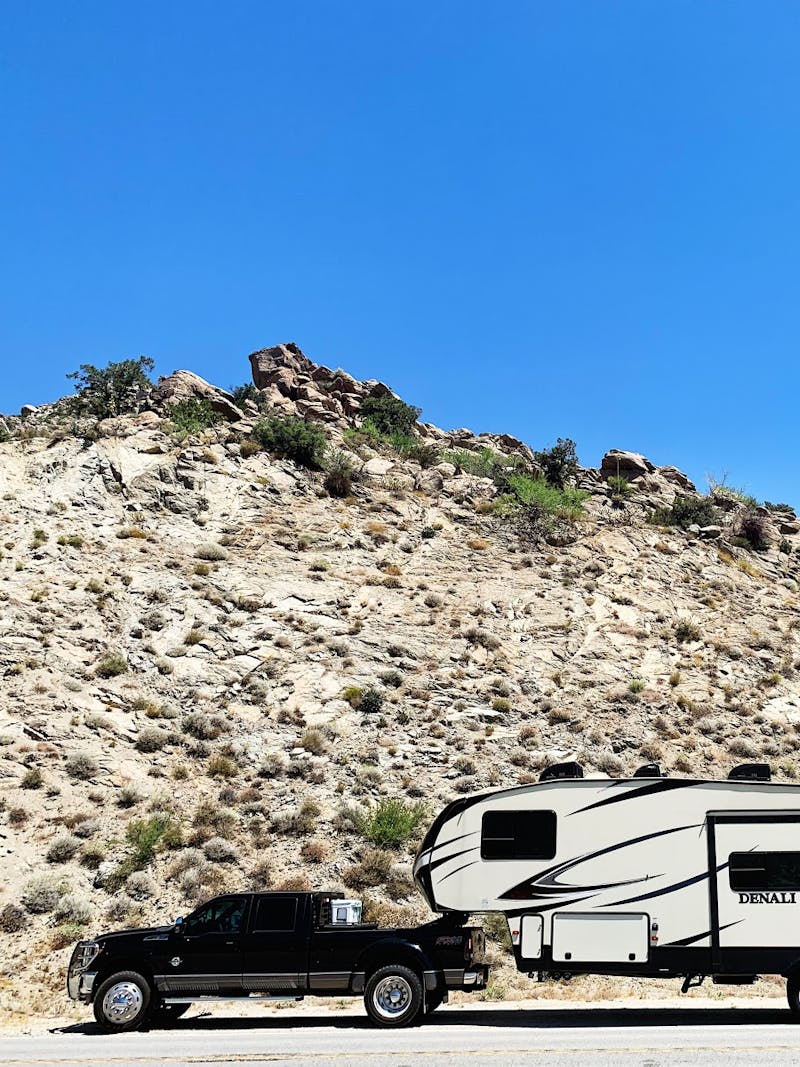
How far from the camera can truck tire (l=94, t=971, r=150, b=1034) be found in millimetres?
13875

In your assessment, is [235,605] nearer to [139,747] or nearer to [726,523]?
[139,747]

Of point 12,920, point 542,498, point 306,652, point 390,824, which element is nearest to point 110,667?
point 306,652

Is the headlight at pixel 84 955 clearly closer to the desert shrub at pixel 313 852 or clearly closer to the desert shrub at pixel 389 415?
the desert shrub at pixel 313 852

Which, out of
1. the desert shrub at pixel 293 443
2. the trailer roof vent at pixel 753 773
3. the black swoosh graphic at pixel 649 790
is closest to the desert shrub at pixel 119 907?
the black swoosh graphic at pixel 649 790

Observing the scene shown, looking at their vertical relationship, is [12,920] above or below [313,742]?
below

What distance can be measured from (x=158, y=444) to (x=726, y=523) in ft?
107

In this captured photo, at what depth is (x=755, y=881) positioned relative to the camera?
14.1m

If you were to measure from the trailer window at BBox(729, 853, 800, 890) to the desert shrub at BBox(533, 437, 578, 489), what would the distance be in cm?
3938

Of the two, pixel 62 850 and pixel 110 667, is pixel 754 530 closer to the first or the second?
pixel 110 667

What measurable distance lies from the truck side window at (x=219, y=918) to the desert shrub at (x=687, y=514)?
127 ft

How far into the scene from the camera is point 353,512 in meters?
42.5

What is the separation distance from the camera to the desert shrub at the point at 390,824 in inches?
960

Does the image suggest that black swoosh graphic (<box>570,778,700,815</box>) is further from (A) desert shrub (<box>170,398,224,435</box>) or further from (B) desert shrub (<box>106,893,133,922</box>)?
Answer: (A) desert shrub (<box>170,398,224,435</box>)

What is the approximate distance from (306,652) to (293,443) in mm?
15710
